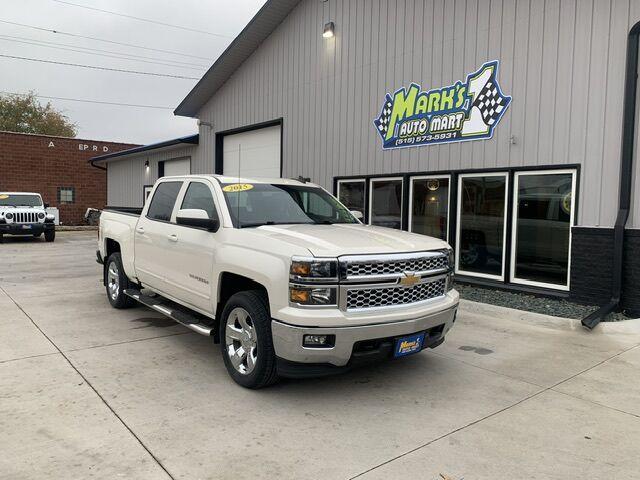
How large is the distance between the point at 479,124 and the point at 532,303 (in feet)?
11.4

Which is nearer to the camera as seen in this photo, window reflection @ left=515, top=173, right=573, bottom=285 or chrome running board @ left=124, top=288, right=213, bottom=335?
chrome running board @ left=124, top=288, right=213, bottom=335

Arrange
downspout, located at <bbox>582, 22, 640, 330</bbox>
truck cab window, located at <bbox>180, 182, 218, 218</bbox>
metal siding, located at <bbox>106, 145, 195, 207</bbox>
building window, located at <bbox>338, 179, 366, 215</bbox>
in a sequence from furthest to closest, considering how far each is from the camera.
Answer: metal siding, located at <bbox>106, 145, 195, 207</bbox> → building window, located at <bbox>338, 179, 366, 215</bbox> → downspout, located at <bbox>582, 22, 640, 330</bbox> → truck cab window, located at <bbox>180, 182, 218, 218</bbox>

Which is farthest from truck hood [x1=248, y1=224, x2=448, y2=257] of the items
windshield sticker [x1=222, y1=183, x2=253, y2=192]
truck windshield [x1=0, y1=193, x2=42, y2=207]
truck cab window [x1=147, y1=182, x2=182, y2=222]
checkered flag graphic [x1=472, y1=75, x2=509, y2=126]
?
truck windshield [x1=0, y1=193, x2=42, y2=207]

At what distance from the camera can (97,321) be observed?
662 cm

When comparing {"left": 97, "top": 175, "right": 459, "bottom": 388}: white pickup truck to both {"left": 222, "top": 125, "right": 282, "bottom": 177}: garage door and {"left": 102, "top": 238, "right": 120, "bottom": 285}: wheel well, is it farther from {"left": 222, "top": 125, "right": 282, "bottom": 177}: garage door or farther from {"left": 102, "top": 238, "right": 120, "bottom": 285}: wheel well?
{"left": 222, "top": 125, "right": 282, "bottom": 177}: garage door

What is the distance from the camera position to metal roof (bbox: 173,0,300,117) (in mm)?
13685

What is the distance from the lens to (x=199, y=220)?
4707 mm

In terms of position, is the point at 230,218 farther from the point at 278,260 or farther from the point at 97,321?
the point at 97,321

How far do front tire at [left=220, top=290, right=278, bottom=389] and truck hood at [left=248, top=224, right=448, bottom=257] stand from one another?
1.94 feet

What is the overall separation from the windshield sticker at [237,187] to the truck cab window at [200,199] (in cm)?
20

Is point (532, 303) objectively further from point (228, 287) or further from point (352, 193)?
point (228, 287)

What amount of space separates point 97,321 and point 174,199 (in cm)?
212

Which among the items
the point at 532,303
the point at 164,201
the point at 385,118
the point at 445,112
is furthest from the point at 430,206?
the point at 164,201

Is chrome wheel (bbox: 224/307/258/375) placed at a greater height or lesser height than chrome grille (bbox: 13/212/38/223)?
lesser
